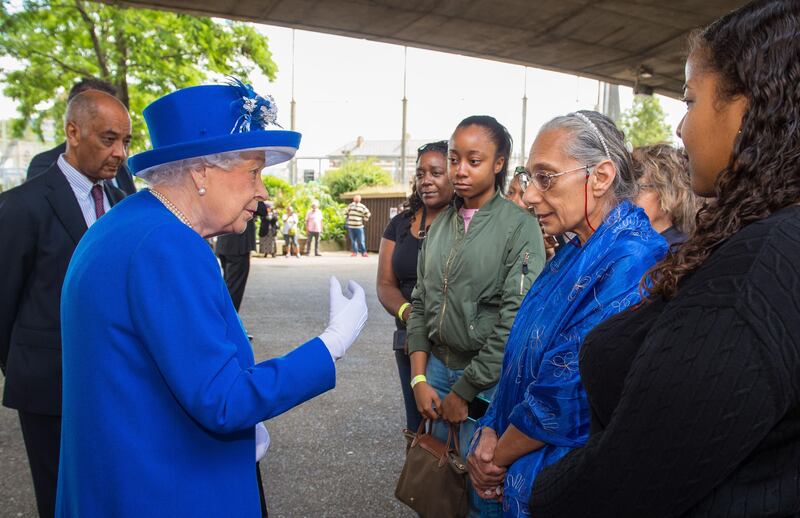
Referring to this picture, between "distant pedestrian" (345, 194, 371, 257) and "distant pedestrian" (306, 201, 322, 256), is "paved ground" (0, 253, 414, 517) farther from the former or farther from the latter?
"distant pedestrian" (345, 194, 371, 257)

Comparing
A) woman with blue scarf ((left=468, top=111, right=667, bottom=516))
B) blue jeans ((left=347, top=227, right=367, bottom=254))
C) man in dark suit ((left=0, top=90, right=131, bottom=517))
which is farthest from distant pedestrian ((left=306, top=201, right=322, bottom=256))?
woman with blue scarf ((left=468, top=111, right=667, bottom=516))

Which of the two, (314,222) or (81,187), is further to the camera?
(314,222)

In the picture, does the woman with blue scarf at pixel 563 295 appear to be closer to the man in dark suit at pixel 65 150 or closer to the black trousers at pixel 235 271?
the man in dark suit at pixel 65 150

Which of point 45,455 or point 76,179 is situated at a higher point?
point 76,179

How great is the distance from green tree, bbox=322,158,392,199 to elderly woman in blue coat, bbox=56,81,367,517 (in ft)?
106

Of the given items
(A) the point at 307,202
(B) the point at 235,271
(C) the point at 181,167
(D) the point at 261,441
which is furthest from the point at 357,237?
(C) the point at 181,167

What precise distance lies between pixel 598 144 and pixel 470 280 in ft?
3.17

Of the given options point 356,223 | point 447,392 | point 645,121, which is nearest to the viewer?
point 447,392

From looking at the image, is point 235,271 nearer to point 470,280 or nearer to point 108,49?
point 470,280

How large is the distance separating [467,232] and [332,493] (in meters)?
2.04

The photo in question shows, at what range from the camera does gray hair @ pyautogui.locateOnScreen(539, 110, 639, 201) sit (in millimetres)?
2033

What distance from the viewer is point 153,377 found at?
169 cm

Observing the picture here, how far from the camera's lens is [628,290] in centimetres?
177

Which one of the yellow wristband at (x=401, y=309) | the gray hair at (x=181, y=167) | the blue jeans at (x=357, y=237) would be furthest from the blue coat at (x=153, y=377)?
the blue jeans at (x=357, y=237)
